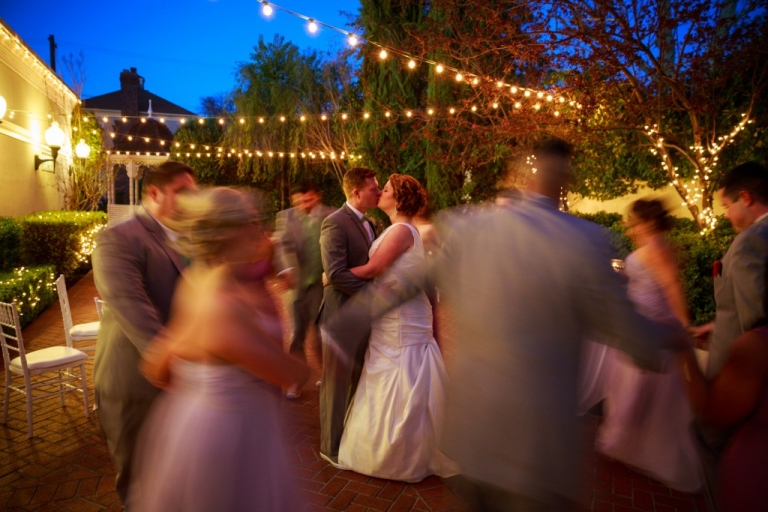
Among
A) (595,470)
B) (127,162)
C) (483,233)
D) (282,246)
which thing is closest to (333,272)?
(282,246)

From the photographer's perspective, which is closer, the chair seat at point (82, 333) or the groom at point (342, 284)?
the groom at point (342, 284)

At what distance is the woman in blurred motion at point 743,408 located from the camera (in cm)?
168

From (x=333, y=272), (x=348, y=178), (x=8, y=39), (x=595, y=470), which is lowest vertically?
(x=595, y=470)

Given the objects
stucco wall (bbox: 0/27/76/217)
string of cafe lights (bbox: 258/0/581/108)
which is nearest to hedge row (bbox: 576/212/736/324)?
string of cafe lights (bbox: 258/0/581/108)

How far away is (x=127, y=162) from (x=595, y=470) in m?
23.2

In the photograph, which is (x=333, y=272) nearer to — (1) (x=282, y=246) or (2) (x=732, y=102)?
(1) (x=282, y=246)

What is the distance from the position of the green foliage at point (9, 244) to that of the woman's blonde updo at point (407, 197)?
7741 millimetres

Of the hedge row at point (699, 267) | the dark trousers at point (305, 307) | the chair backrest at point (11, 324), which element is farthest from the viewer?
the hedge row at point (699, 267)

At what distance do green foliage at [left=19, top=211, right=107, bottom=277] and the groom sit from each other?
7.66 metres

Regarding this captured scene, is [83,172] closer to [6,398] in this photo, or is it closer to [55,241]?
[55,241]

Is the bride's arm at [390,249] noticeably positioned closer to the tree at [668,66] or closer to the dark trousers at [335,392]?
the dark trousers at [335,392]

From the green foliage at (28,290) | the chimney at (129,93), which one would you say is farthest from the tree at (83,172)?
the chimney at (129,93)

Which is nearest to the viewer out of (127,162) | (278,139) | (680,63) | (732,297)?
(732,297)

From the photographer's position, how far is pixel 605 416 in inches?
167
